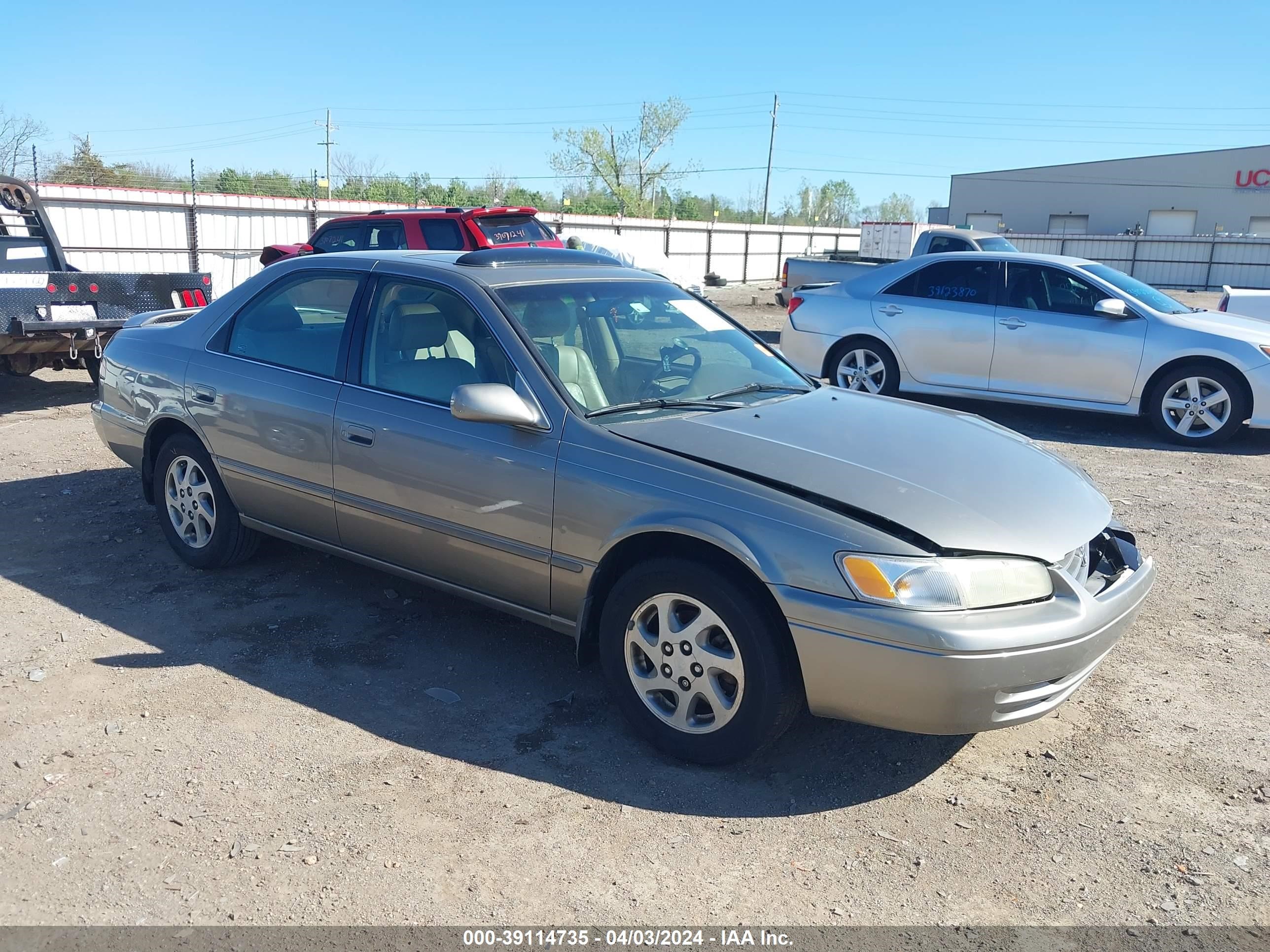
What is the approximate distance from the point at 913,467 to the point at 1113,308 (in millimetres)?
6191

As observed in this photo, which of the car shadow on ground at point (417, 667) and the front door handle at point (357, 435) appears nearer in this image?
the car shadow on ground at point (417, 667)

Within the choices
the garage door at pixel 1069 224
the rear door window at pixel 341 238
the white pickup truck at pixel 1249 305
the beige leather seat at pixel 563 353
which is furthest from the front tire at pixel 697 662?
the garage door at pixel 1069 224

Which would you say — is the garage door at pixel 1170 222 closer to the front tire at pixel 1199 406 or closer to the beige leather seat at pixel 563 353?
the front tire at pixel 1199 406

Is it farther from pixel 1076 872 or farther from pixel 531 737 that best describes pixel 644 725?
pixel 1076 872

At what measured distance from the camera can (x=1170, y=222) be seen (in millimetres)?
52344

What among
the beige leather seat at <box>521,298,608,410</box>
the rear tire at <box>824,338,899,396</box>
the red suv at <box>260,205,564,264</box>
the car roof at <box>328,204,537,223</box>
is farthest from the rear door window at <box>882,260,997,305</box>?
the beige leather seat at <box>521,298,608,410</box>

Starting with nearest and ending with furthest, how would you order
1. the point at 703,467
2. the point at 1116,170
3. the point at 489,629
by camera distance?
the point at 703,467
the point at 489,629
the point at 1116,170

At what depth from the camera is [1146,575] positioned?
3.84 m

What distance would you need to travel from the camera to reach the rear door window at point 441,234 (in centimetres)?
1227

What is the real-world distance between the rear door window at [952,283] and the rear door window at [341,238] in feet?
21.7

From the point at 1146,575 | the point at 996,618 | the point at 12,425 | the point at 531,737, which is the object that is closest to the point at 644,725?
the point at 531,737

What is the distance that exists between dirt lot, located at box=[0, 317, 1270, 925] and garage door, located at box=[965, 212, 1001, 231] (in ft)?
183

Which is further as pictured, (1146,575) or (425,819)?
(1146,575)

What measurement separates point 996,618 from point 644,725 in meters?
1.26
